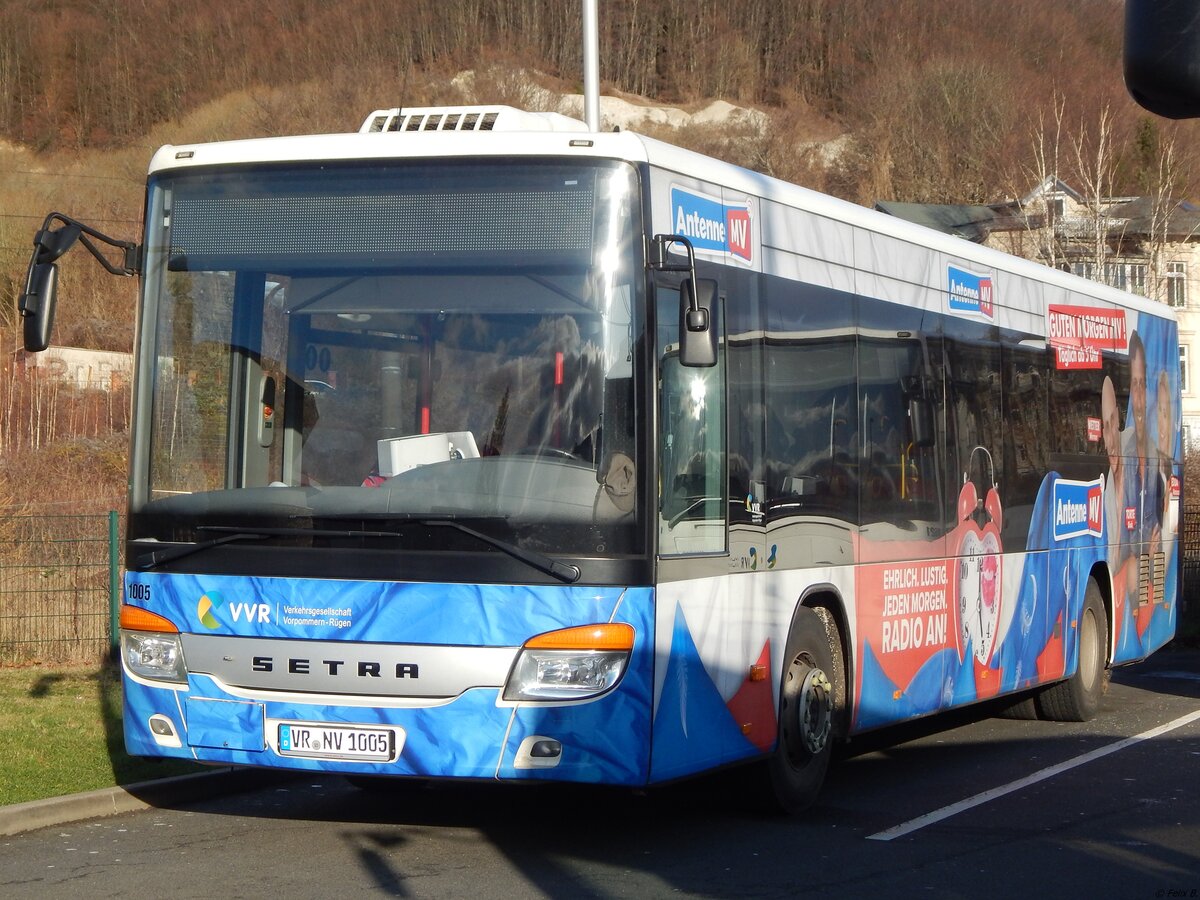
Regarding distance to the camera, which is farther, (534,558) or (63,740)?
(63,740)

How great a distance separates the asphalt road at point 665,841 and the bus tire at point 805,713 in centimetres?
19

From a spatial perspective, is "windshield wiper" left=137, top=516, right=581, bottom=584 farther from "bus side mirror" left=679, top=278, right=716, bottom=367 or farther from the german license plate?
"bus side mirror" left=679, top=278, right=716, bottom=367

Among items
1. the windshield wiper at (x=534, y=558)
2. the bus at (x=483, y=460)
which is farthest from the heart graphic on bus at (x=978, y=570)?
the windshield wiper at (x=534, y=558)

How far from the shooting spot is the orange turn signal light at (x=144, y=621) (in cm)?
738

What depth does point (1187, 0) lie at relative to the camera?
2947 millimetres

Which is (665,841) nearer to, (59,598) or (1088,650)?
(1088,650)

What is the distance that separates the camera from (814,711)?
8.48 metres

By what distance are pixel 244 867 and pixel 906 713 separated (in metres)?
4.12

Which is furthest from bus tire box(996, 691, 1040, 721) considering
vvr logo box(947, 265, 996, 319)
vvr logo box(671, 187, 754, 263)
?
vvr logo box(671, 187, 754, 263)

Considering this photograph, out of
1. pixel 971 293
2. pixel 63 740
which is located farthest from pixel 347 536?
pixel 971 293

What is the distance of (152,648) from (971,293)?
233 inches

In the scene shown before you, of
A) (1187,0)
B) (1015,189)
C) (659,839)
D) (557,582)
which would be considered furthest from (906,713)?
(1015,189)

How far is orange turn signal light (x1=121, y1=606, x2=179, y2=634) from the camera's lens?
738cm

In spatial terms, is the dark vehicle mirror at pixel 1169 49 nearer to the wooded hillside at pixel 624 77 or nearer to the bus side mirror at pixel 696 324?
the bus side mirror at pixel 696 324
